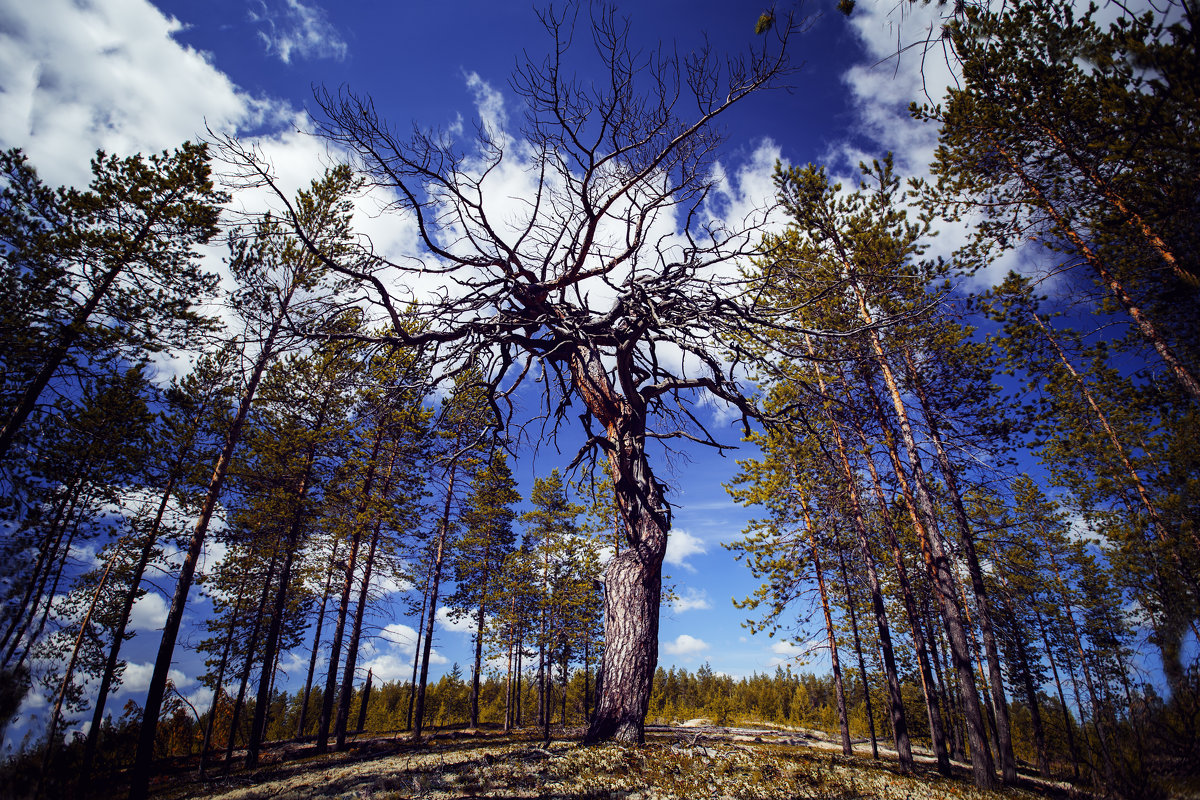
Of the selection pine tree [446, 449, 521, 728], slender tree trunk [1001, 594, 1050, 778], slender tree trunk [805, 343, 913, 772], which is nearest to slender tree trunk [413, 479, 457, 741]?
pine tree [446, 449, 521, 728]

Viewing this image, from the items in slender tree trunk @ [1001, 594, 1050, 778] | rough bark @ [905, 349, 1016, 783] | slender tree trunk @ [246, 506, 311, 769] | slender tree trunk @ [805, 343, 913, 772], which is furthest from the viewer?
slender tree trunk @ [1001, 594, 1050, 778]

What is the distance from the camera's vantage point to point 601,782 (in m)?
3.14

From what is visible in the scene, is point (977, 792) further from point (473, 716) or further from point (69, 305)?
point (473, 716)

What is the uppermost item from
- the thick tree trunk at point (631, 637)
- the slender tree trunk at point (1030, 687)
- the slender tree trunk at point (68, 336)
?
the slender tree trunk at point (68, 336)

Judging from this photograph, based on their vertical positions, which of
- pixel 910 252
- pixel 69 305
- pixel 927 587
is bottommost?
pixel 927 587

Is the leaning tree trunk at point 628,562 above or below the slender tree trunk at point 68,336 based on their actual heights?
below

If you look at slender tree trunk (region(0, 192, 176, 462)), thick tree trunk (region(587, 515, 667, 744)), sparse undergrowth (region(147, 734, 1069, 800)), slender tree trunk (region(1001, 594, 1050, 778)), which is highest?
slender tree trunk (region(0, 192, 176, 462))

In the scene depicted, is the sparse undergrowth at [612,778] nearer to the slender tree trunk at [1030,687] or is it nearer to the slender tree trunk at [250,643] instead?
the slender tree trunk at [250,643]

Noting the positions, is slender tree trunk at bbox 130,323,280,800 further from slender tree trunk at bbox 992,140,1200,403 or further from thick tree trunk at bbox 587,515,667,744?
slender tree trunk at bbox 992,140,1200,403

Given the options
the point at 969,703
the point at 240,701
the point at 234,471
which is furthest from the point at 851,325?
the point at 240,701

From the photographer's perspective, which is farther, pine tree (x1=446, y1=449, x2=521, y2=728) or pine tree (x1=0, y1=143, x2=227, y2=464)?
pine tree (x1=446, y1=449, x2=521, y2=728)

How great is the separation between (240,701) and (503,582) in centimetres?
934

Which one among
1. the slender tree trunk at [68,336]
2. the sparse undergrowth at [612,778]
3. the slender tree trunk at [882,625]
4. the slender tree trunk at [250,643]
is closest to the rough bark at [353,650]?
the slender tree trunk at [250,643]

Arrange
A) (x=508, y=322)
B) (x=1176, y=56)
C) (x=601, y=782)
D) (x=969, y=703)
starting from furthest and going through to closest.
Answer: (x=969, y=703) → (x=508, y=322) → (x=601, y=782) → (x=1176, y=56)
